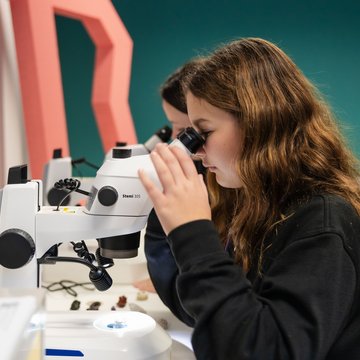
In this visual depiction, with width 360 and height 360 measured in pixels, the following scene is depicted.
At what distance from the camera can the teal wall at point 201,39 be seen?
3738 millimetres

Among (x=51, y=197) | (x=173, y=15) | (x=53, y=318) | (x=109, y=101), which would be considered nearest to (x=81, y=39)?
(x=173, y=15)

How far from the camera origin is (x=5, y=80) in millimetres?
1934

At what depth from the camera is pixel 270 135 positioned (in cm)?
85

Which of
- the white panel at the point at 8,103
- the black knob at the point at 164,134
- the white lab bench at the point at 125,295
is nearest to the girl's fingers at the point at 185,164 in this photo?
the white lab bench at the point at 125,295

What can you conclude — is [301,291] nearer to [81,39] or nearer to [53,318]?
[53,318]

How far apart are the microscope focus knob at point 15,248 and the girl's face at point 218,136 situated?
336 mm

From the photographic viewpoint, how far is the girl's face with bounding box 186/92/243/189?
846mm

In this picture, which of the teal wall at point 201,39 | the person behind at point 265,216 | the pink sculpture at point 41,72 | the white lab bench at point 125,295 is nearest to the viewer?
the person behind at point 265,216

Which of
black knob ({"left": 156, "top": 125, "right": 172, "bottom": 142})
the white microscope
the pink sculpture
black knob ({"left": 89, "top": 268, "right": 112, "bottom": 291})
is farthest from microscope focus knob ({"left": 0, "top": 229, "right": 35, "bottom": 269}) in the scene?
black knob ({"left": 156, "top": 125, "right": 172, "bottom": 142})

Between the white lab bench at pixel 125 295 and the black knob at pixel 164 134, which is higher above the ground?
the black knob at pixel 164 134

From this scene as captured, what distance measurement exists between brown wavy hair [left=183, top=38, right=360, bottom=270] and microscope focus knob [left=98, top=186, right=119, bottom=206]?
8.7 inches

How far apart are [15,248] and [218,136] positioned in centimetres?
40

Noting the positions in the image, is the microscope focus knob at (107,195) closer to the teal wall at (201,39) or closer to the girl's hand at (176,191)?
the girl's hand at (176,191)

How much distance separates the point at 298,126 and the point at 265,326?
38 cm
